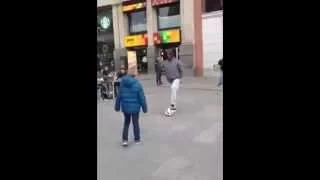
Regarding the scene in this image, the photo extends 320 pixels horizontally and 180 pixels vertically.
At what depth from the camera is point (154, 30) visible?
82.5ft

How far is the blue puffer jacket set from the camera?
6.22 meters

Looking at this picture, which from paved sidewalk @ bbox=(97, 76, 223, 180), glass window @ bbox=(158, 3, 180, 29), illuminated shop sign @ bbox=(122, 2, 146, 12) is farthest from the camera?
illuminated shop sign @ bbox=(122, 2, 146, 12)

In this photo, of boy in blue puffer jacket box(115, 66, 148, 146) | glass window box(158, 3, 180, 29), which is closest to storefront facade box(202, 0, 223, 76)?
glass window box(158, 3, 180, 29)

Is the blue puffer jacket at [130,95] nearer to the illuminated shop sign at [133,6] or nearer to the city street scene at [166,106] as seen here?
the city street scene at [166,106]

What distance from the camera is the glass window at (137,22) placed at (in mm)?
26547

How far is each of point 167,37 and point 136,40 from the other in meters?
3.07

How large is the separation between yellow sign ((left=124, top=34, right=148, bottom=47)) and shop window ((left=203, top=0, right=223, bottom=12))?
5.07 m

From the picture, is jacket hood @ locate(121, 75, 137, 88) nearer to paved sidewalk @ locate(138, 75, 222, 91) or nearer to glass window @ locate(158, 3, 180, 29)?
paved sidewalk @ locate(138, 75, 222, 91)
